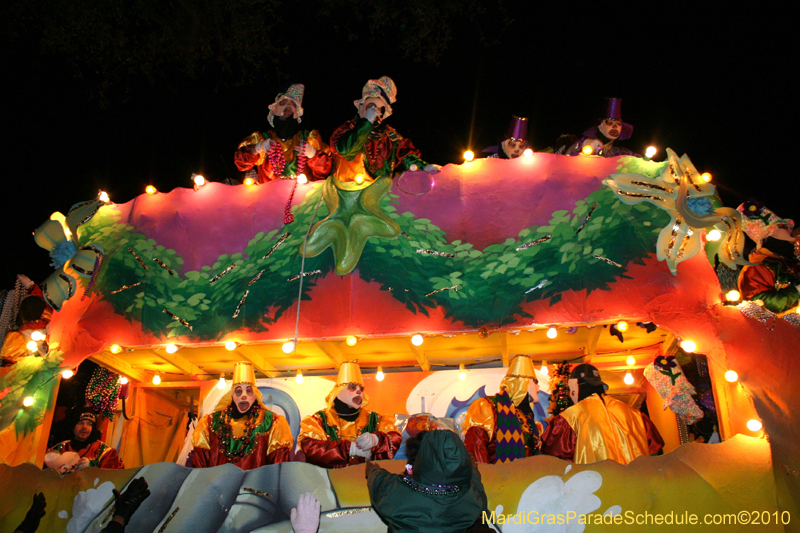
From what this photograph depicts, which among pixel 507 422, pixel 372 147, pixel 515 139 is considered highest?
pixel 515 139

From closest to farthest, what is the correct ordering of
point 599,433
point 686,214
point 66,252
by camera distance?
point 686,214 < point 599,433 < point 66,252

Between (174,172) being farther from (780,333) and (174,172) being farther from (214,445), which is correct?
(780,333)

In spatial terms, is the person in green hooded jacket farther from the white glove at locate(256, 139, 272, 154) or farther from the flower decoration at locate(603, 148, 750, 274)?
the white glove at locate(256, 139, 272, 154)

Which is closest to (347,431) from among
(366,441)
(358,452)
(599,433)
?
(358,452)

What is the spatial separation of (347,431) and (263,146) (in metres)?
2.84

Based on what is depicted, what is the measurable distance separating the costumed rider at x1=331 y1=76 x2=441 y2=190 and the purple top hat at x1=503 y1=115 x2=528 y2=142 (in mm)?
874

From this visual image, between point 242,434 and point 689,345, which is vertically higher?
point 689,345

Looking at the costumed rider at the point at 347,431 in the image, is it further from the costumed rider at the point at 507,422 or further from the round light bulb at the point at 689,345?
the round light bulb at the point at 689,345

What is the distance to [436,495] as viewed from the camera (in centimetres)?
219

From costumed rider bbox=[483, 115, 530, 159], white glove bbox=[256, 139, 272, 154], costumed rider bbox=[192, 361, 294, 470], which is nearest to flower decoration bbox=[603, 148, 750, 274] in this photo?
costumed rider bbox=[483, 115, 530, 159]

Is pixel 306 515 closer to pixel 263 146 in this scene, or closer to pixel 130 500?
pixel 130 500

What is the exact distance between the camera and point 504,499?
124 inches

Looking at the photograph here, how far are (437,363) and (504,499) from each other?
2776mm

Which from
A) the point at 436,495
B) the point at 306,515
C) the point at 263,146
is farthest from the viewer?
the point at 263,146
